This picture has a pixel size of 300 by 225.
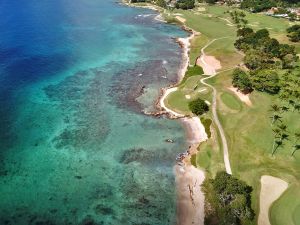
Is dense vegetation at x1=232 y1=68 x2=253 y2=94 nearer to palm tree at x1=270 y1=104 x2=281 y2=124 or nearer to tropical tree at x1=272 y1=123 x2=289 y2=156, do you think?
palm tree at x1=270 y1=104 x2=281 y2=124

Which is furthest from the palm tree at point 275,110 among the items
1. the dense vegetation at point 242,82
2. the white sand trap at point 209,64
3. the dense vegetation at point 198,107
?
the white sand trap at point 209,64

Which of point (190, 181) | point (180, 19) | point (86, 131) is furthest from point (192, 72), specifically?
point (180, 19)

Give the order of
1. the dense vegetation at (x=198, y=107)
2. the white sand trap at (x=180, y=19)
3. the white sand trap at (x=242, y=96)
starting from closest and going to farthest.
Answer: the dense vegetation at (x=198, y=107) → the white sand trap at (x=242, y=96) → the white sand trap at (x=180, y=19)

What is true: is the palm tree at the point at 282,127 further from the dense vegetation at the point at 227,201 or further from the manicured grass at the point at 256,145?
the dense vegetation at the point at 227,201

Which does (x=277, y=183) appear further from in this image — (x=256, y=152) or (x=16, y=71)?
(x=16, y=71)

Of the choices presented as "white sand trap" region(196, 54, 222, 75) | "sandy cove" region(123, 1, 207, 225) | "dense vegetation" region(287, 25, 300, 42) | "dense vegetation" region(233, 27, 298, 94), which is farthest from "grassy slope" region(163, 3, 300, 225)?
"dense vegetation" region(287, 25, 300, 42)
